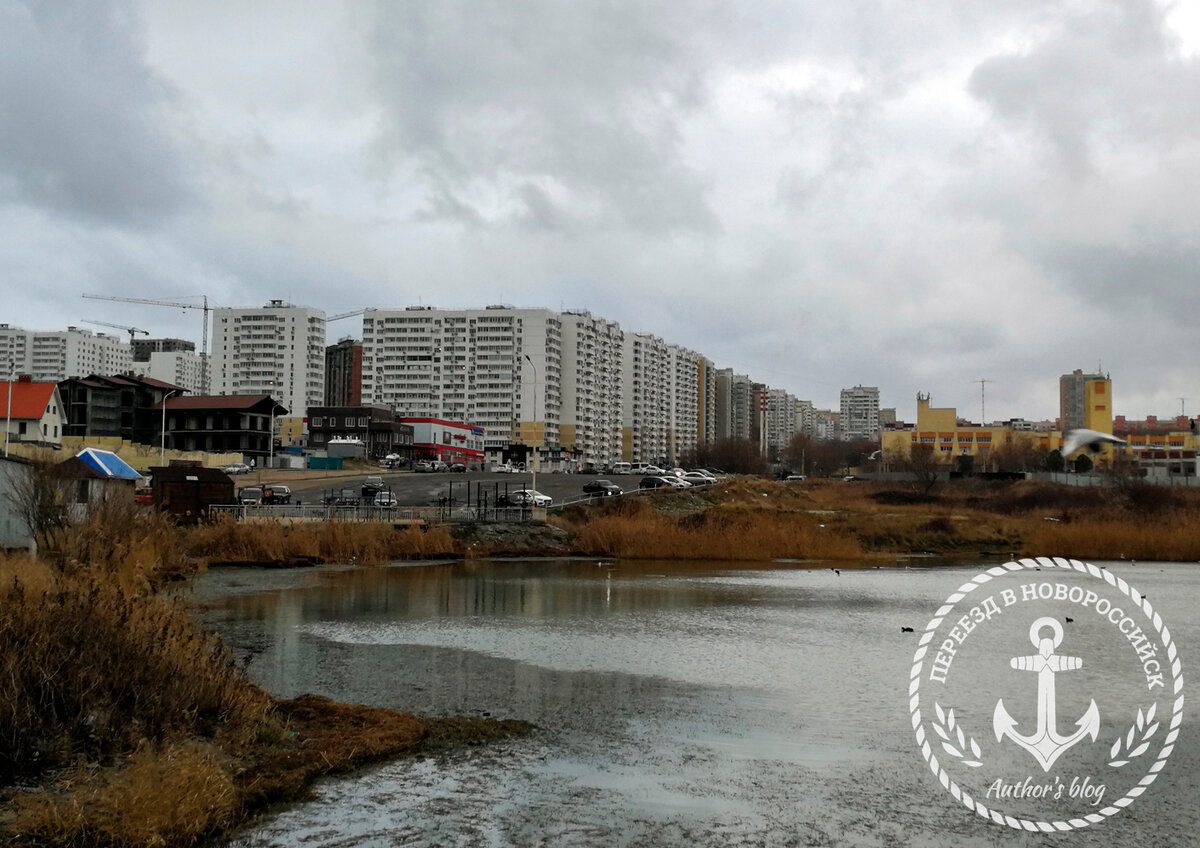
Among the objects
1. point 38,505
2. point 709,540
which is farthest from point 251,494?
point 38,505

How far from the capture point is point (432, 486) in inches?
3123

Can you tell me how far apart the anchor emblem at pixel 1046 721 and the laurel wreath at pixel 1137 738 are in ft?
1.42

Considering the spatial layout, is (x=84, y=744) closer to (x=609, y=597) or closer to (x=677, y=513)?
(x=609, y=597)

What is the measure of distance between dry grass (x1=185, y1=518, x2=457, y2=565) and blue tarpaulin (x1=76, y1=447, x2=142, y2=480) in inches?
160

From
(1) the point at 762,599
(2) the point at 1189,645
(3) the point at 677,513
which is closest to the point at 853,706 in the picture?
(2) the point at 1189,645

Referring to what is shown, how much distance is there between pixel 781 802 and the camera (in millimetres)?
11742

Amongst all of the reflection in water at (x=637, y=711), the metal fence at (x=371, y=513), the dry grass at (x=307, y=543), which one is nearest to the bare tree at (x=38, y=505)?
the reflection in water at (x=637, y=711)

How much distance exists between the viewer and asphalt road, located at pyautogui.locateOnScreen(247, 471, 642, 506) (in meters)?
70.0

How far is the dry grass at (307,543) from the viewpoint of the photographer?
45.4 metres

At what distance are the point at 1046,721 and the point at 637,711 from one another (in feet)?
22.5

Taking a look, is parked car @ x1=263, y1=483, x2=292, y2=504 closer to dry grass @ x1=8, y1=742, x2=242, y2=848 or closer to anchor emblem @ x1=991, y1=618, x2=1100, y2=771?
anchor emblem @ x1=991, y1=618, x2=1100, y2=771

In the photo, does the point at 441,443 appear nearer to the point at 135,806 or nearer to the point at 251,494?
the point at 251,494

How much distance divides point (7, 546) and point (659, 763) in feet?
92.0

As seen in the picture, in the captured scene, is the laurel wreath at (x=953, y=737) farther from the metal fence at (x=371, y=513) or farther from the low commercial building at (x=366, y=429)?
the low commercial building at (x=366, y=429)
